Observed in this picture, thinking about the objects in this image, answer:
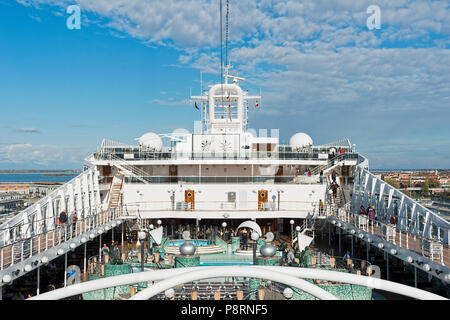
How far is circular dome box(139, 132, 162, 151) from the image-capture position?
3278 centimetres

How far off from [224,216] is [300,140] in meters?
13.1

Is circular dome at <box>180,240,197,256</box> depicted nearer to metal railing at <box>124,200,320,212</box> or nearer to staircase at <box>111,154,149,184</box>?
metal railing at <box>124,200,320,212</box>

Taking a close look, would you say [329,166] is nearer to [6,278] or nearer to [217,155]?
[217,155]

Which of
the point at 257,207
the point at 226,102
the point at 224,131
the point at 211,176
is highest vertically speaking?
the point at 226,102

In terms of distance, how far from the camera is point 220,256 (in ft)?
67.1

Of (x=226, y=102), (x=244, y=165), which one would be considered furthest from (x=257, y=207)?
(x=226, y=102)

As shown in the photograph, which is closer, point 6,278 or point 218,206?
point 6,278

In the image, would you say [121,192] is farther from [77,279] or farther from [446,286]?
[446,286]

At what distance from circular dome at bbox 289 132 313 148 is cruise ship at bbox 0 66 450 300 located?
15 centimetres

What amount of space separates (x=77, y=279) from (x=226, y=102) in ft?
70.9

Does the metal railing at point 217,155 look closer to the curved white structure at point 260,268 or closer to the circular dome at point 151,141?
the circular dome at point 151,141

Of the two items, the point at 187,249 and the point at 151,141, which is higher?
the point at 151,141

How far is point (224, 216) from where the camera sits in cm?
2386

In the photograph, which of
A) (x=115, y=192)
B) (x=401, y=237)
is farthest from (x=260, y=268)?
(x=115, y=192)
